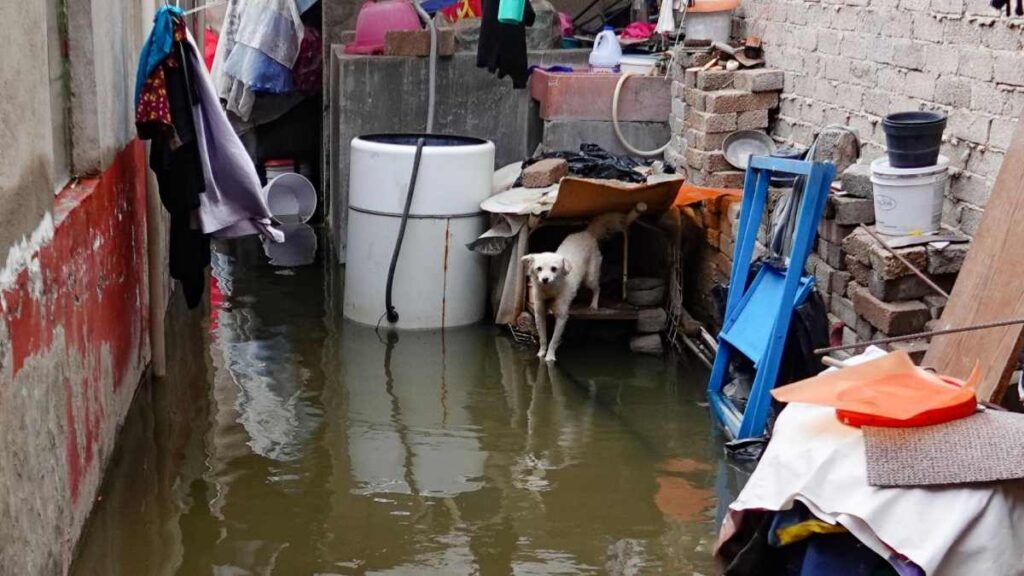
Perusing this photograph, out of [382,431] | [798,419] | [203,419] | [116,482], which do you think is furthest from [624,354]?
[798,419]

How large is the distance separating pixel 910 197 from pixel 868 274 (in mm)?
390

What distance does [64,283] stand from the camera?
425cm

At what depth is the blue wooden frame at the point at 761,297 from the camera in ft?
17.5

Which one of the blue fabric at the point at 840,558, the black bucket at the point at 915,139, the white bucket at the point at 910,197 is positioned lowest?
the blue fabric at the point at 840,558

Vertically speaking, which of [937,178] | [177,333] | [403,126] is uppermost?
[937,178]

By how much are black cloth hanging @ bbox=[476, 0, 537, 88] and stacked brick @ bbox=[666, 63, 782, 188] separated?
4.25 ft

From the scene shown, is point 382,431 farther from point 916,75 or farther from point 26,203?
point 916,75

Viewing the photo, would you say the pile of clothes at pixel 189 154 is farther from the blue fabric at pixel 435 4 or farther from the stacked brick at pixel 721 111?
the blue fabric at pixel 435 4

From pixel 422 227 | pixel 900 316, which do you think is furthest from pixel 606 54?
pixel 900 316

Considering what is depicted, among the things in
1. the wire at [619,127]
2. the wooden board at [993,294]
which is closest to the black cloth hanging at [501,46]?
Result: the wire at [619,127]

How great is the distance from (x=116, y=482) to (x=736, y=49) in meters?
4.66

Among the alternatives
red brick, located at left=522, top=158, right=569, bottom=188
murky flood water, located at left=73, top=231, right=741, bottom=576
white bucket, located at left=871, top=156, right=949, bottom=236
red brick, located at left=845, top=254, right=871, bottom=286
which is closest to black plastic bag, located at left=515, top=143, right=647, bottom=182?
red brick, located at left=522, top=158, right=569, bottom=188

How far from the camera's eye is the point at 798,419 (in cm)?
358

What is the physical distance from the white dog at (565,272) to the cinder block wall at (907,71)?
1196 mm
